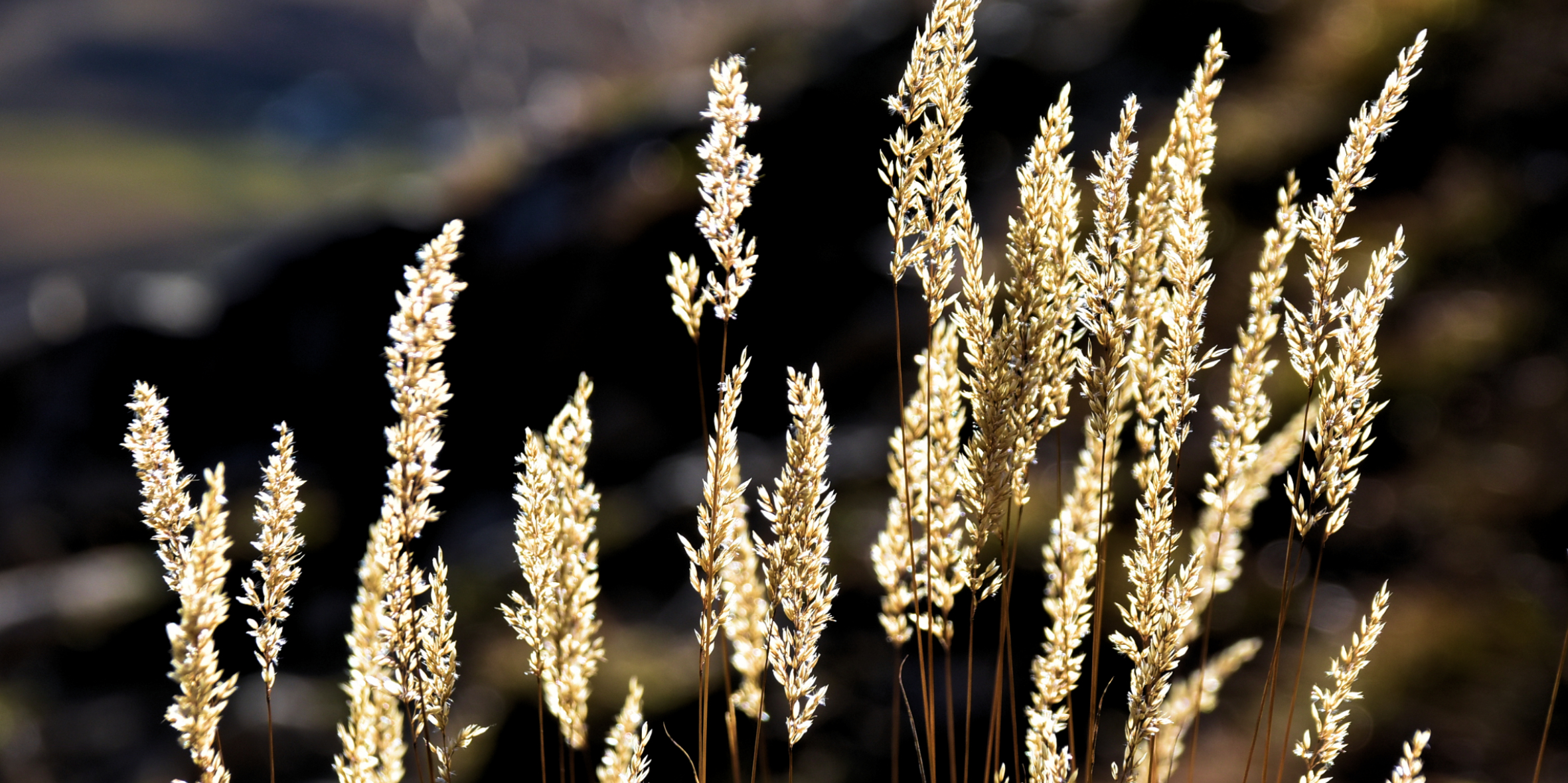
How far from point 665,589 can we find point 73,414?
340 inches

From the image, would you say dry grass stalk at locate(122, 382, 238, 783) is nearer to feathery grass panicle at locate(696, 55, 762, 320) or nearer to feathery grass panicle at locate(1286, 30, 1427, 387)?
feathery grass panicle at locate(696, 55, 762, 320)

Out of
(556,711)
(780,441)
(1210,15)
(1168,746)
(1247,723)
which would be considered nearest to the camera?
(556,711)

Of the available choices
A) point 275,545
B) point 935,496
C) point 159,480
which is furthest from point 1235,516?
point 159,480

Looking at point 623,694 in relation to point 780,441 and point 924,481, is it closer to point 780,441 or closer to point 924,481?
point 780,441

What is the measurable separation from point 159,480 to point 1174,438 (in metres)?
1.35

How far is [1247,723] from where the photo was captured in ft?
11.0

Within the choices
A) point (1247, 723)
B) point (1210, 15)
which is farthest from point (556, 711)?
point (1210, 15)

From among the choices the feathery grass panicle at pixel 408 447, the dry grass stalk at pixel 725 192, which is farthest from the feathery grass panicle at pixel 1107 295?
the feathery grass panicle at pixel 408 447

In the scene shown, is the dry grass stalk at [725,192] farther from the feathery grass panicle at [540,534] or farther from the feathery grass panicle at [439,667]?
the feathery grass panicle at [439,667]

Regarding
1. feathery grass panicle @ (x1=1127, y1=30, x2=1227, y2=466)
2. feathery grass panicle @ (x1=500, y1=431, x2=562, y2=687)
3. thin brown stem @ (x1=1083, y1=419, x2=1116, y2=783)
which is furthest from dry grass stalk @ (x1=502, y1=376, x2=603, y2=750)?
feathery grass panicle @ (x1=1127, y1=30, x2=1227, y2=466)

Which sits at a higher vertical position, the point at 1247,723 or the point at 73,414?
the point at 73,414

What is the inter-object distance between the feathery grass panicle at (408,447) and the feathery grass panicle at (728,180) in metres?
0.30

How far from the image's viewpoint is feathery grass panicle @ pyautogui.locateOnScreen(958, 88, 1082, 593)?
4.07ft

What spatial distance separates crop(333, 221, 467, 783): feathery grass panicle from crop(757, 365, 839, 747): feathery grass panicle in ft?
1.41
